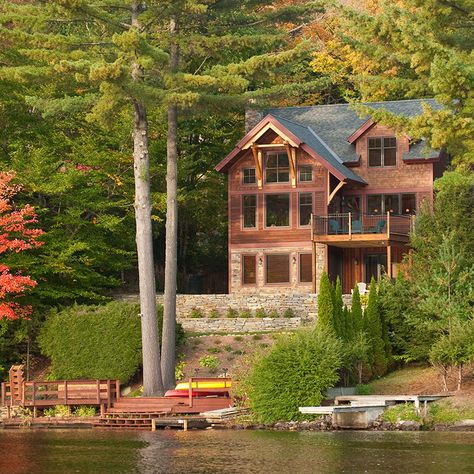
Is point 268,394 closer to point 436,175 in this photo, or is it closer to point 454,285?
point 454,285

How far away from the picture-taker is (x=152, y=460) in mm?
27156

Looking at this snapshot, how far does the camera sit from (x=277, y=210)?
5422 centimetres

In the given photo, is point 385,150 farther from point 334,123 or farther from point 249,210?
point 249,210

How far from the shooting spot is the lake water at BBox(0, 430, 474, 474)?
25.5 m

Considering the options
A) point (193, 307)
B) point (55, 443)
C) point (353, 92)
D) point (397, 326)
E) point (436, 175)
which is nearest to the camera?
point (55, 443)

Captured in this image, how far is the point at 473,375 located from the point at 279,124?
54.1 feet

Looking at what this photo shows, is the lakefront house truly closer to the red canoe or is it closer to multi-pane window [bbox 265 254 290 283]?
multi-pane window [bbox 265 254 290 283]

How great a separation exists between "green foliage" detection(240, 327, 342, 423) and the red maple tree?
9869 millimetres

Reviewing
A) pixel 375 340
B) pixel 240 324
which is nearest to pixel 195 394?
pixel 375 340

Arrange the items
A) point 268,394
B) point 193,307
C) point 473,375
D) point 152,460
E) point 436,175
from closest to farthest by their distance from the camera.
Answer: point 152,460 → point 268,394 → point 473,375 → point 193,307 → point 436,175

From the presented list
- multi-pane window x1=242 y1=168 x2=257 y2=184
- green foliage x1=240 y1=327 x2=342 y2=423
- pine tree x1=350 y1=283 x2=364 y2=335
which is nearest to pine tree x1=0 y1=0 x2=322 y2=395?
green foliage x1=240 y1=327 x2=342 y2=423

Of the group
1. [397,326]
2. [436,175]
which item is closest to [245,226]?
[436,175]

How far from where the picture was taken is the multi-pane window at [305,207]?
176 ft

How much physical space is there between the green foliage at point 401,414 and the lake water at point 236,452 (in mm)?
1504
